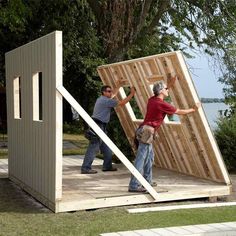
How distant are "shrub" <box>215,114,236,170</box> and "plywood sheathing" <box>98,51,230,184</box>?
6.58ft

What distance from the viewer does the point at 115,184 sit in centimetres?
921

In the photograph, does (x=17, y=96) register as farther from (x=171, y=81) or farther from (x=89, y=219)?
(x=89, y=219)

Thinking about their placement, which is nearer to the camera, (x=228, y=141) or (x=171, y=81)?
(x=171, y=81)

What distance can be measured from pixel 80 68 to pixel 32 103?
13.9 metres

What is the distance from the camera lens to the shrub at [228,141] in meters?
12.3

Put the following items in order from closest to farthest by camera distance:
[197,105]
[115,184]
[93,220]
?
[93,220] < [197,105] < [115,184]

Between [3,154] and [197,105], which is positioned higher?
[197,105]

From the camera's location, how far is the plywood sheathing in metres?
8.55

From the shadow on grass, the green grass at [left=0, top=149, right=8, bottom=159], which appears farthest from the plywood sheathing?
the green grass at [left=0, top=149, right=8, bottom=159]

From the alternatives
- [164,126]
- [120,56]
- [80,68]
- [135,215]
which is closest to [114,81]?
[164,126]

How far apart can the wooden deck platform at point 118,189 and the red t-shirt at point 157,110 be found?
3.81 ft

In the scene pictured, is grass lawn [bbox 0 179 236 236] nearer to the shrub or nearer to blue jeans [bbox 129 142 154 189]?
blue jeans [bbox 129 142 154 189]

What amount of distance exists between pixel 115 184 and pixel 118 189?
1.75 ft

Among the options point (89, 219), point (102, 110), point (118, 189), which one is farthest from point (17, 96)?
point (89, 219)
